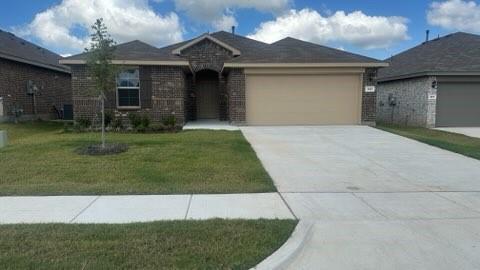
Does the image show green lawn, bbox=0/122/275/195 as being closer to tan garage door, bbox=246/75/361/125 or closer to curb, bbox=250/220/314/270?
curb, bbox=250/220/314/270

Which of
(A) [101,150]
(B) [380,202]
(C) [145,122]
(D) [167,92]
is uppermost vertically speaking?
(D) [167,92]

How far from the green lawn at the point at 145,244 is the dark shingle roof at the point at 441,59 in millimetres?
15529

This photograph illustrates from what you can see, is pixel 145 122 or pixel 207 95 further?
pixel 207 95

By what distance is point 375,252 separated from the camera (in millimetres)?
4000

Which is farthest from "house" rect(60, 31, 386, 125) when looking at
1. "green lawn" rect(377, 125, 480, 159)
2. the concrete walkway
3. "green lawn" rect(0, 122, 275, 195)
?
"green lawn" rect(0, 122, 275, 195)

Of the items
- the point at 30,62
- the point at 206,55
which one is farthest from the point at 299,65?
the point at 30,62

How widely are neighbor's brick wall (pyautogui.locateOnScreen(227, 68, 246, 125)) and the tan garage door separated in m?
0.25

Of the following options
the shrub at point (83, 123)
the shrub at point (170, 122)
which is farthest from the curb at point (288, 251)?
the shrub at point (83, 123)

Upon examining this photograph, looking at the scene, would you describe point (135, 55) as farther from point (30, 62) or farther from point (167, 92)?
point (30, 62)

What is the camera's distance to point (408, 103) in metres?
19.0

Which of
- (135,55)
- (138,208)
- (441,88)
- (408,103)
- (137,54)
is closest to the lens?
(138,208)

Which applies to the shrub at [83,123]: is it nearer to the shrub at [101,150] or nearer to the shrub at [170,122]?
the shrub at [170,122]

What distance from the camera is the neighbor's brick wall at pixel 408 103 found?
17203 mm

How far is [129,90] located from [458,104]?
14.7 metres
